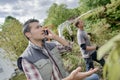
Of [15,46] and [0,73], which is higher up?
[15,46]

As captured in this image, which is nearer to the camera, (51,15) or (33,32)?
(33,32)

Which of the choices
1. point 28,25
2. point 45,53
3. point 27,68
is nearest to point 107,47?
point 27,68

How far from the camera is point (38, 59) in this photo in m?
3.16

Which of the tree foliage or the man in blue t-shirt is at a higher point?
the tree foliage

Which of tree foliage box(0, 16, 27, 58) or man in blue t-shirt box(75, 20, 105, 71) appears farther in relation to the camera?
tree foliage box(0, 16, 27, 58)

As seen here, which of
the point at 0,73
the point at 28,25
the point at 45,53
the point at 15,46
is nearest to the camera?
the point at 45,53

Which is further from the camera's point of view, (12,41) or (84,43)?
(12,41)

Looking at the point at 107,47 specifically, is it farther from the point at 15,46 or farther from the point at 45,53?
the point at 15,46

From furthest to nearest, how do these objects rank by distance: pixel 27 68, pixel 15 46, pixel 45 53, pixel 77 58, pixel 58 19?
pixel 58 19
pixel 15 46
pixel 77 58
pixel 45 53
pixel 27 68

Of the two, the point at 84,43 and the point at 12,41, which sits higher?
the point at 12,41

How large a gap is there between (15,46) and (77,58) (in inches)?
165

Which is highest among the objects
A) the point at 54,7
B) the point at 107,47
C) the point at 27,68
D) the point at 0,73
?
the point at 54,7

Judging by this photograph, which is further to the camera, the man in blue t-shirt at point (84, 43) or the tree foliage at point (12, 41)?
the tree foliage at point (12, 41)

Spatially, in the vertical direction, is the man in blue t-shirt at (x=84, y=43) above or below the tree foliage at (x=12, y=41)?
below
